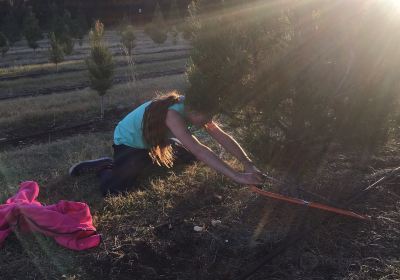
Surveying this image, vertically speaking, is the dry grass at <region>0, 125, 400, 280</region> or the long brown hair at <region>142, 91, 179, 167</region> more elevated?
the long brown hair at <region>142, 91, 179, 167</region>

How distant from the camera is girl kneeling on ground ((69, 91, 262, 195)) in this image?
346 cm

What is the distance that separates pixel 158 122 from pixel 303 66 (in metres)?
1.22

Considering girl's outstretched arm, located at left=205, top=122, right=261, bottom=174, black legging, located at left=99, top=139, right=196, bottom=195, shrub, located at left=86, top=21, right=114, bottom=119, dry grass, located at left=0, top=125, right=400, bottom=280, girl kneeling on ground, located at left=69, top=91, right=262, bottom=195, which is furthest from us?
shrub, located at left=86, top=21, right=114, bottom=119

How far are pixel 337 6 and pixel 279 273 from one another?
193 centimetres

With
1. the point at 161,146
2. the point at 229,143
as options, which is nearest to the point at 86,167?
the point at 161,146

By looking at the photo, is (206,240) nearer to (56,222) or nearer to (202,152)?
(202,152)

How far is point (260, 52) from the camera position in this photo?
3.61 m

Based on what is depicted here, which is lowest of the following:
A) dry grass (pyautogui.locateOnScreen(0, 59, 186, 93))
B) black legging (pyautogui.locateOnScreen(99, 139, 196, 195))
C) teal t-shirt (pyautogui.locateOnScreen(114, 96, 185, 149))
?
dry grass (pyautogui.locateOnScreen(0, 59, 186, 93))

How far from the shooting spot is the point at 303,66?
3.37 metres

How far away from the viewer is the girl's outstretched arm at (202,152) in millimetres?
3285

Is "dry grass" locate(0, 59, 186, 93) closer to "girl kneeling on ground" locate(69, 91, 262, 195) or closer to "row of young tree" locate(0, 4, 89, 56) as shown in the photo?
"row of young tree" locate(0, 4, 89, 56)

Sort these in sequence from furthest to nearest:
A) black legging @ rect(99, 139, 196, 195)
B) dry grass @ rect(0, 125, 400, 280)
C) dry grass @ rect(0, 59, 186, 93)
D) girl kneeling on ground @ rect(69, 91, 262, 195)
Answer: dry grass @ rect(0, 59, 186, 93), black legging @ rect(99, 139, 196, 195), girl kneeling on ground @ rect(69, 91, 262, 195), dry grass @ rect(0, 125, 400, 280)

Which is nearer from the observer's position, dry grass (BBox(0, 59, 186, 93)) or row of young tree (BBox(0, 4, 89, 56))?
dry grass (BBox(0, 59, 186, 93))

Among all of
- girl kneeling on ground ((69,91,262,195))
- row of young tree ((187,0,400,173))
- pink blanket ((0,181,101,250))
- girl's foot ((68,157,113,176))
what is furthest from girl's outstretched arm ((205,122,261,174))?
girl's foot ((68,157,113,176))
